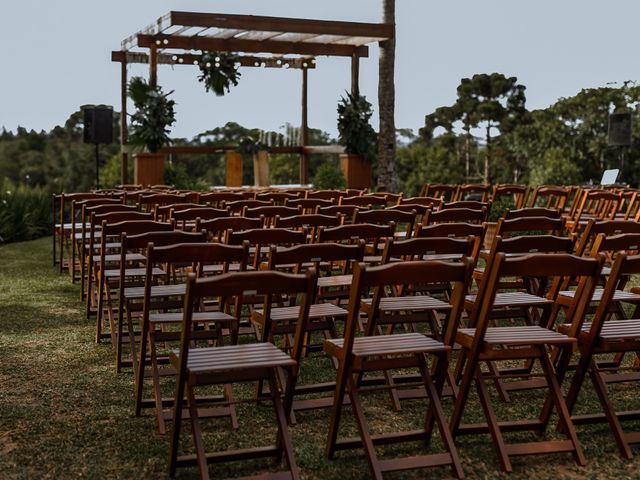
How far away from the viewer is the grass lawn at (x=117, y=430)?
4.16 m

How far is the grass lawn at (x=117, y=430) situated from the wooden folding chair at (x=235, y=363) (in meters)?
0.14

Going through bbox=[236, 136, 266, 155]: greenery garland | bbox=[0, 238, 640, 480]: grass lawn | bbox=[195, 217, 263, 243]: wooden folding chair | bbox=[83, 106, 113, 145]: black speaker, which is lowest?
bbox=[0, 238, 640, 480]: grass lawn

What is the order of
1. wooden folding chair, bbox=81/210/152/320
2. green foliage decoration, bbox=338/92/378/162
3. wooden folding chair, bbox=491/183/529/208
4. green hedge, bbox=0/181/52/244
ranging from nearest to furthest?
wooden folding chair, bbox=81/210/152/320
wooden folding chair, bbox=491/183/529/208
green hedge, bbox=0/181/52/244
green foliage decoration, bbox=338/92/378/162

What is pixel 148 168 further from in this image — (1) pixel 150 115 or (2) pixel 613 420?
(2) pixel 613 420

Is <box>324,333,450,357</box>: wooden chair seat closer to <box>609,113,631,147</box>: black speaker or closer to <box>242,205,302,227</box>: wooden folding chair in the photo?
<box>242,205,302,227</box>: wooden folding chair

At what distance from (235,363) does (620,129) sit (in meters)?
16.6

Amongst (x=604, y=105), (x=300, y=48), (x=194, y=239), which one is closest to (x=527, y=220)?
(x=194, y=239)

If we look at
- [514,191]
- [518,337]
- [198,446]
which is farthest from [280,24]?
[198,446]

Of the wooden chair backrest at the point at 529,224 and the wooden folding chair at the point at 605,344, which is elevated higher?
the wooden chair backrest at the point at 529,224

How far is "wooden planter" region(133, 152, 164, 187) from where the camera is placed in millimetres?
18422

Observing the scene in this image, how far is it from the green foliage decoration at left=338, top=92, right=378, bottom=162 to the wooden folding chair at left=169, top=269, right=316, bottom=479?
1560 cm

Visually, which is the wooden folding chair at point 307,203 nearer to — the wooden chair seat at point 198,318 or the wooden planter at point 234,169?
the wooden chair seat at point 198,318

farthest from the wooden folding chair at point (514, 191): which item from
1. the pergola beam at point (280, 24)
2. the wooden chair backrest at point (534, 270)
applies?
the wooden chair backrest at point (534, 270)

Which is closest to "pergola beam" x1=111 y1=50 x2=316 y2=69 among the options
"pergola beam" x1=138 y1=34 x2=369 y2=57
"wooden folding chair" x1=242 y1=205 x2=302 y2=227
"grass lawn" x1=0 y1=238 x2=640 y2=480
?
"pergola beam" x1=138 y1=34 x2=369 y2=57
